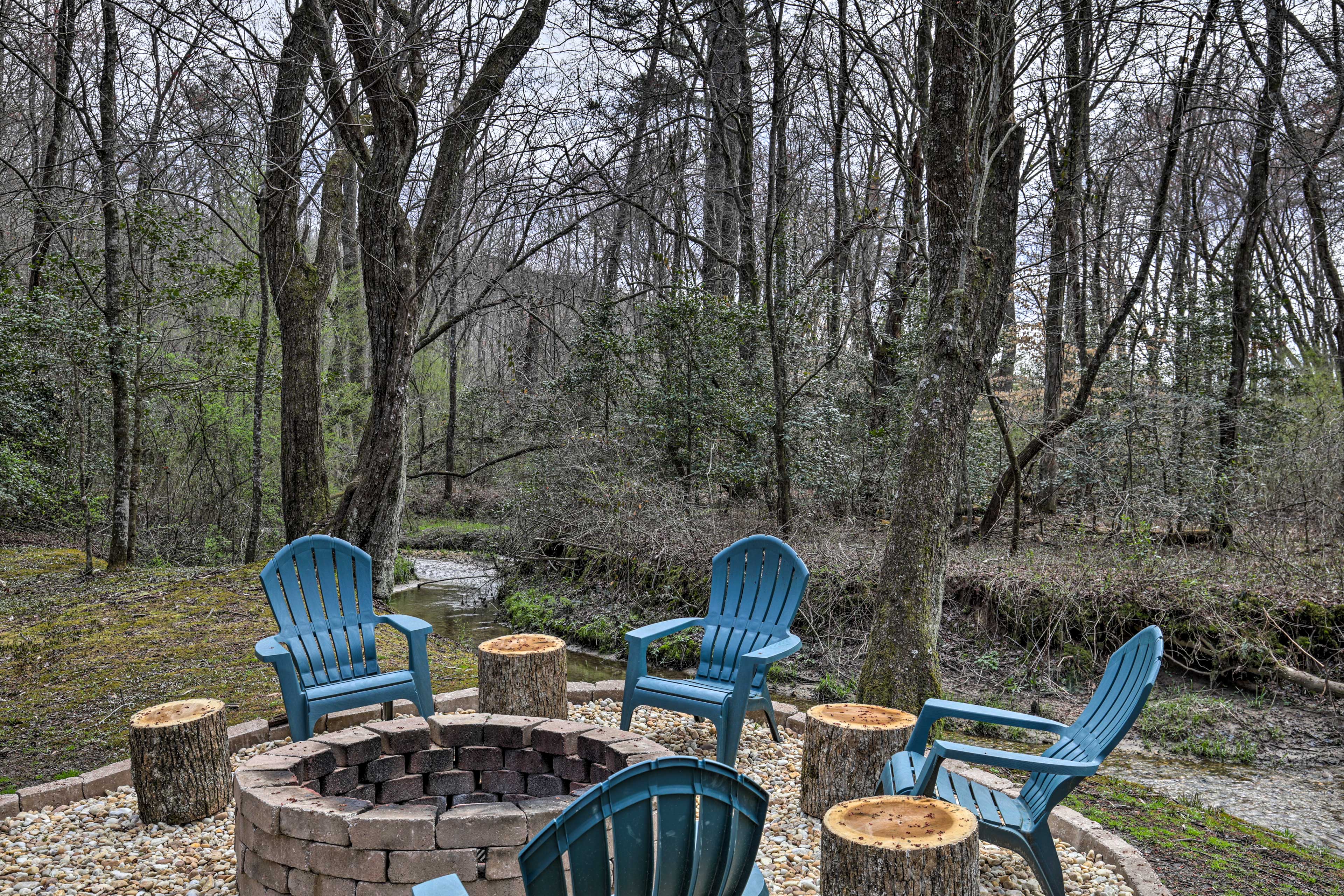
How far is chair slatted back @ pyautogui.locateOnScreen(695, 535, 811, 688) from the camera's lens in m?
3.85

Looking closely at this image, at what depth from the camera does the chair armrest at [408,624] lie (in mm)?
3539

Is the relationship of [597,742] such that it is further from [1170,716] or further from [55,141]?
[55,141]

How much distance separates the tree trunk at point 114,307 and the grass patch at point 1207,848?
23.8 ft

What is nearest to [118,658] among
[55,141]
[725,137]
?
[55,141]

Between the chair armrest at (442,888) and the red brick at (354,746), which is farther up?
the chair armrest at (442,888)

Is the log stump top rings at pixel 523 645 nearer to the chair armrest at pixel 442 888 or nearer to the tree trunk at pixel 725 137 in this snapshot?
the chair armrest at pixel 442 888

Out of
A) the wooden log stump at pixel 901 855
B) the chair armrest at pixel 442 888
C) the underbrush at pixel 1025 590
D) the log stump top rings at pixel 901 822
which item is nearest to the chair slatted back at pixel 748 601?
the underbrush at pixel 1025 590

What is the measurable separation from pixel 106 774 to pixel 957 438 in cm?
406

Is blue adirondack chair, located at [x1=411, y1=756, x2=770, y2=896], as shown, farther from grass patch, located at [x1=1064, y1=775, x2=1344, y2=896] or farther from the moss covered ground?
the moss covered ground

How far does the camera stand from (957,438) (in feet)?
13.3

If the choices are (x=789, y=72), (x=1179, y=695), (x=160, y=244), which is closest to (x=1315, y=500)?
(x=1179, y=695)

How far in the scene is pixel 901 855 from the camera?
5.82 ft

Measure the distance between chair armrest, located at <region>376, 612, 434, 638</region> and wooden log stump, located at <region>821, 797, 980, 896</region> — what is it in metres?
2.11

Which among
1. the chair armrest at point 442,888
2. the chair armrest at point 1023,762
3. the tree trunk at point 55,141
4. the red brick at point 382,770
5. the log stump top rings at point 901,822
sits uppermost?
the tree trunk at point 55,141
